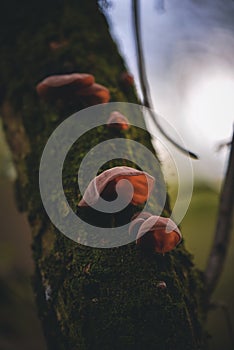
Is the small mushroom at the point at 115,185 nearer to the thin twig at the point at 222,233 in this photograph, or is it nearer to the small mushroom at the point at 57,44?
the thin twig at the point at 222,233

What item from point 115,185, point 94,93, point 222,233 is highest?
point 94,93

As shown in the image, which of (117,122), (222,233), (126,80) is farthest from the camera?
(126,80)

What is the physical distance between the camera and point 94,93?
170cm

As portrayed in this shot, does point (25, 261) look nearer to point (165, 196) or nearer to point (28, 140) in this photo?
point (28, 140)

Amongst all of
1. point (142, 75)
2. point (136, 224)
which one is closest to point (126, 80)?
point (142, 75)

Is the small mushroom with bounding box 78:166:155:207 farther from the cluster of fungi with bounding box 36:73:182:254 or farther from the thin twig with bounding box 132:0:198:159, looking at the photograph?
the thin twig with bounding box 132:0:198:159

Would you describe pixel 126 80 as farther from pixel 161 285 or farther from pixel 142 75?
pixel 161 285

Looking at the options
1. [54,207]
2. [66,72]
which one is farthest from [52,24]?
[54,207]

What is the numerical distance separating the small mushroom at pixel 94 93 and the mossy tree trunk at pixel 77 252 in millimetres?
55

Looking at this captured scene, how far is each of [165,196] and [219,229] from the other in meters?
0.44

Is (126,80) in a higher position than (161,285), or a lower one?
higher

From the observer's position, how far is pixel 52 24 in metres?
2.07

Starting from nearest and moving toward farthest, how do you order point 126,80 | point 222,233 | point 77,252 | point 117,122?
point 77,252, point 117,122, point 222,233, point 126,80

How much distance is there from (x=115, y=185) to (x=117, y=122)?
1.55 feet
